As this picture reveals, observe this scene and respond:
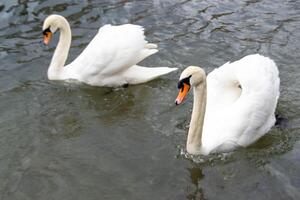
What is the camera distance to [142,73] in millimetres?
8727

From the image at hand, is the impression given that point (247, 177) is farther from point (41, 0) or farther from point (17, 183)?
point (41, 0)

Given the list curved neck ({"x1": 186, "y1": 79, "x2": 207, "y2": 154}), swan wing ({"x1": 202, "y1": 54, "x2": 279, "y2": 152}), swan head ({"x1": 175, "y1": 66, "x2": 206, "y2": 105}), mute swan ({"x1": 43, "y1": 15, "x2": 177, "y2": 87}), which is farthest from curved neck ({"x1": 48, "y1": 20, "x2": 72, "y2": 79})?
swan head ({"x1": 175, "y1": 66, "x2": 206, "y2": 105})

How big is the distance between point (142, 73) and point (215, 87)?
1.76 metres

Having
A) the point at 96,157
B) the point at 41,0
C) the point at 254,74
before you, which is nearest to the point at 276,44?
the point at 254,74

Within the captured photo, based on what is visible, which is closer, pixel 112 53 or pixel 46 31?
pixel 112 53

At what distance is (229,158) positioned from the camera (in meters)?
6.62

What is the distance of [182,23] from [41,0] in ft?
11.7

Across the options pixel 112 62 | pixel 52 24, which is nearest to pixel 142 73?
pixel 112 62

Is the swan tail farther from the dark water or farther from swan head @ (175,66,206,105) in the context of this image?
swan head @ (175,66,206,105)

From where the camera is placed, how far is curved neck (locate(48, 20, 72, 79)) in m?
8.98

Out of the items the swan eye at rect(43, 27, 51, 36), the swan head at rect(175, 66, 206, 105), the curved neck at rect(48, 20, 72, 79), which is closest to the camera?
the swan head at rect(175, 66, 206, 105)

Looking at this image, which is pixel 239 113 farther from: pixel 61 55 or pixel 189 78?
pixel 61 55

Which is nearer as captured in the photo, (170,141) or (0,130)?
(170,141)

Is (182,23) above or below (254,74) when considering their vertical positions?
below
